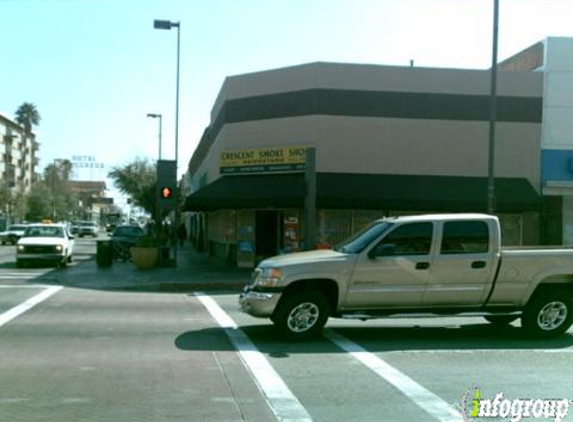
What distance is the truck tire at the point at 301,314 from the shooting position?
9.85 m

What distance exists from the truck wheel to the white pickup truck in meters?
0.70

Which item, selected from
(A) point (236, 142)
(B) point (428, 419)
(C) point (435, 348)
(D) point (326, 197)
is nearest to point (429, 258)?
(C) point (435, 348)

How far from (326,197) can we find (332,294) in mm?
11870

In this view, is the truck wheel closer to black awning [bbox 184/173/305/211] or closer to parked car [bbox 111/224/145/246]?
black awning [bbox 184/173/305/211]

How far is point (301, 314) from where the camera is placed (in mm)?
9922

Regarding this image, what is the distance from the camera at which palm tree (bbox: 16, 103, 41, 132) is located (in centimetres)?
12294

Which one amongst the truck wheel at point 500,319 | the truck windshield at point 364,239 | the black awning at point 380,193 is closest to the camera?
the truck windshield at point 364,239

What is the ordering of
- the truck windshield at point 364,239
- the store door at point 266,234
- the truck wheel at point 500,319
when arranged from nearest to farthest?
the truck windshield at point 364,239 < the truck wheel at point 500,319 < the store door at point 266,234

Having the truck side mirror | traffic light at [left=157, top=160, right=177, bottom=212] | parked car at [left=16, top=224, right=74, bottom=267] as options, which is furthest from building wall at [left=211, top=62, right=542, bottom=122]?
the truck side mirror

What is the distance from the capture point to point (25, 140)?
362 ft

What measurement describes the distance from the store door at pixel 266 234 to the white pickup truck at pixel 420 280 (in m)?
14.2

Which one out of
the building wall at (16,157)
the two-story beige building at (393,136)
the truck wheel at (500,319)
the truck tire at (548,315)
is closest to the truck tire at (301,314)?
the truck wheel at (500,319)

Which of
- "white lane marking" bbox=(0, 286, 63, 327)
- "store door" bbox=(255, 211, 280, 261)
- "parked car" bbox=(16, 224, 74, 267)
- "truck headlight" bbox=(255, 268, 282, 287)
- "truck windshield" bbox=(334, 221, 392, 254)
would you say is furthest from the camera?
"parked car" bbox=(16, 224, 74, 267)

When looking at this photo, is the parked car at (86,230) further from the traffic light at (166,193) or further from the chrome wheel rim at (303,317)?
the chrome wheel rim at (303,317)
